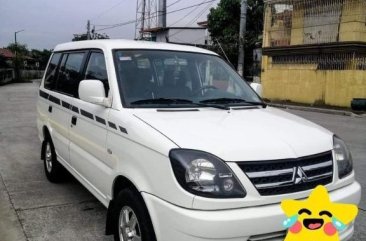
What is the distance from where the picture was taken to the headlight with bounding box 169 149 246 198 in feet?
8.87

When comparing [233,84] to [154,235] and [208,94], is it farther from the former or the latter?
[154,235]

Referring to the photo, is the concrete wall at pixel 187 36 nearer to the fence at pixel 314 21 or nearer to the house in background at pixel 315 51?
the house in background at pixel 315 51

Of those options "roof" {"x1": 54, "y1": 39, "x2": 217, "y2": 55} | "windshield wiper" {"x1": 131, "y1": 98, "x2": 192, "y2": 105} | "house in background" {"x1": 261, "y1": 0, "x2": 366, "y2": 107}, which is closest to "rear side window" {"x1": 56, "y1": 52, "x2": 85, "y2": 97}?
"roof" {"x1": 54, "y1": 39, "x2": 217, "y2": 55}

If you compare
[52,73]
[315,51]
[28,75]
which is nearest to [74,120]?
[52,73]

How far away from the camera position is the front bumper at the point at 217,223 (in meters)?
2.62

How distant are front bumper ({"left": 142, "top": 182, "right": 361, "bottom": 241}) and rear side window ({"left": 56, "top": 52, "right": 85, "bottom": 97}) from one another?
94.4 inches

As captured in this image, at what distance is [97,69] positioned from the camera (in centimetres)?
434

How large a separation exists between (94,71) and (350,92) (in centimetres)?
1751

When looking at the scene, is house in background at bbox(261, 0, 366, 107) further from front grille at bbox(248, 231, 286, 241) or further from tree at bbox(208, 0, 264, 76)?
front grille at bbox(248, 231, 286, 241)

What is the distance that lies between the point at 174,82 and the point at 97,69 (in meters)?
0.84

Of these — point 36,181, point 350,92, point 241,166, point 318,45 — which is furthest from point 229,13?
point 241,166

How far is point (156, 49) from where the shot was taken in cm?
438

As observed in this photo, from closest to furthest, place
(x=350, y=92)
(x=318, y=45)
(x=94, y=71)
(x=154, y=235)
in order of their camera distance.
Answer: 1. (x=154, y=235)
2. (x=94, y=71)
3. (x=350, y=92)
4. (x=318, y=45)

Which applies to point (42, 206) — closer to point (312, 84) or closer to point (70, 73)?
point (70, 73)
